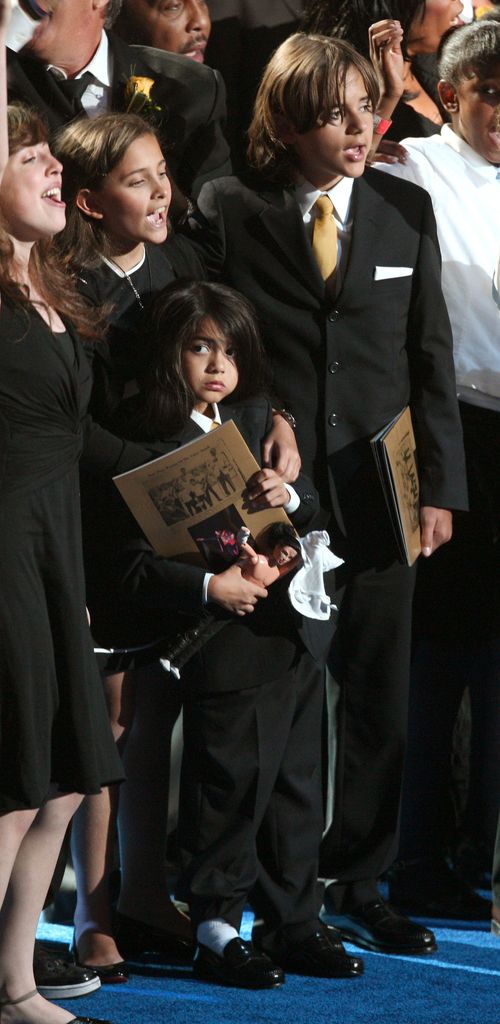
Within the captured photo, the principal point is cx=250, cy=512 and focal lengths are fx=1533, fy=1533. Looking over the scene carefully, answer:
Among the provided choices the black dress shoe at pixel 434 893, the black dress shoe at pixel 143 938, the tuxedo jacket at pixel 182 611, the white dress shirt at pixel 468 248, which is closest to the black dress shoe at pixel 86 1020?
the black dress shoe at pixel 143 938

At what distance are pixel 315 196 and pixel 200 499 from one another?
79 centimetres

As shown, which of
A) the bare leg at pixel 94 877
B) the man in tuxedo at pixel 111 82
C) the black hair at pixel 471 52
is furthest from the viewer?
the black hair at pixel 471 52

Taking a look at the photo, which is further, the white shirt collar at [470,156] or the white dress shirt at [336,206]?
the white shirt collar at [470,156]

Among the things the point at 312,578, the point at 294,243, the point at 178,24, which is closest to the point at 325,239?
the point at 294,243

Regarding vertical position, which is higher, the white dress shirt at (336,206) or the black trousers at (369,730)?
the white dress shirt at (336,206)

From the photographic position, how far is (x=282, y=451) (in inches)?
120

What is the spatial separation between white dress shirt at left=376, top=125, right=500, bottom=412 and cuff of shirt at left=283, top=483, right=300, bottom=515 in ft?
2.39

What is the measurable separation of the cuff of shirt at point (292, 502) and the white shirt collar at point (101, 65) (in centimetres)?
104

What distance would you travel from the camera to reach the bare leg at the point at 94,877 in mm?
3031

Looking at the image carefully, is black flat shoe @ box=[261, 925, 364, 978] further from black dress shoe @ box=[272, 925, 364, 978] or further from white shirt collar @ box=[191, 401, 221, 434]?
white shirt collar @ box=[191, 401, 221, 434]

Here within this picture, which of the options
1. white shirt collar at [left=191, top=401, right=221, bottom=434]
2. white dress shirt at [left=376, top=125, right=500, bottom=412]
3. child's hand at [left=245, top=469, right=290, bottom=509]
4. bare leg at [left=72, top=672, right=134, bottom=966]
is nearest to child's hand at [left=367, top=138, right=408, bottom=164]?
white dress shirt at [left=376, top=125, right=500, bottom=412]

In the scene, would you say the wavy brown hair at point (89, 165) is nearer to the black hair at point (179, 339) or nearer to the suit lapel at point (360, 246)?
the black hair at point (179, 339)

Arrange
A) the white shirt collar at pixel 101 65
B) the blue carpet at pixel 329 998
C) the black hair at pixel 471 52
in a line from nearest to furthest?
1. the blue carpet at pixel 329 998
2. the white shirt collar at pixel 101 65
3. the black hair at pixel 471 52

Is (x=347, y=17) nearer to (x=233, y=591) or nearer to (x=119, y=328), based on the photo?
(x=119, y=328)
